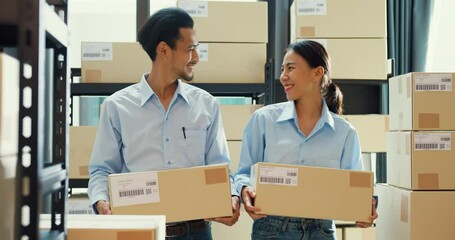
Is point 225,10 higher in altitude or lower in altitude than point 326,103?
higher

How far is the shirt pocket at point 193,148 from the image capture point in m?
1.54

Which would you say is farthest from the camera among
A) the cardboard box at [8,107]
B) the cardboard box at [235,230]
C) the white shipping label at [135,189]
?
the cardboard box at [235,230]

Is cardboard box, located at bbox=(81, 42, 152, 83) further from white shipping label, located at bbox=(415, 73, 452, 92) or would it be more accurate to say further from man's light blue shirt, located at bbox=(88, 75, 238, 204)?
white shipping label, located at bbox=(415, 73, 452, 92)

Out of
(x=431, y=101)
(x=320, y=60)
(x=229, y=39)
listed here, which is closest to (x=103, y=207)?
(x=320, y=60)

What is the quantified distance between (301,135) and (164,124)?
419mm

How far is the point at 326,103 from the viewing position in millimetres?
1820

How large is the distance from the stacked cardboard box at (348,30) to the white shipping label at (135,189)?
126cm

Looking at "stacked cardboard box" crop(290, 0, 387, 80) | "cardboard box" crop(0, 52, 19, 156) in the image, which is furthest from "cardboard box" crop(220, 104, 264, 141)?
"cardboard box" crop(0, 52, 19, 156)

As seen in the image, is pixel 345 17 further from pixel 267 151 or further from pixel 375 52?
pixel 267 151

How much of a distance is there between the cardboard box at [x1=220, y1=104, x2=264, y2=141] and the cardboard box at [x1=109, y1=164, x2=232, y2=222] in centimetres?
91

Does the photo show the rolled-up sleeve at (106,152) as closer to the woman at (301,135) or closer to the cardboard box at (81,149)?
the woman at (301,135)

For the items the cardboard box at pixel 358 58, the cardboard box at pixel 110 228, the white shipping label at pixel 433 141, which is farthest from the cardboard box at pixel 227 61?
the cardboard box at pixel 110 228

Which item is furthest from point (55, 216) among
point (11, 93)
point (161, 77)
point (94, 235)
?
point (161, 77)

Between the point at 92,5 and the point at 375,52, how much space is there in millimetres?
Answer: 1482
